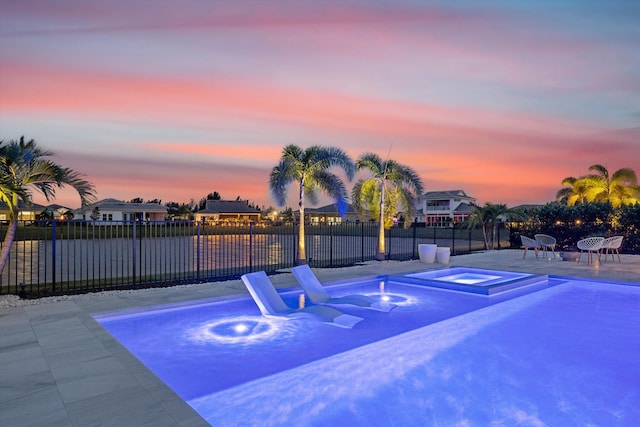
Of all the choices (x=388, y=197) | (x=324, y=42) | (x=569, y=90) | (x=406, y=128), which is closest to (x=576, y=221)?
(x=569, y=90)

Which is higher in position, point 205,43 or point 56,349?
point 205,43

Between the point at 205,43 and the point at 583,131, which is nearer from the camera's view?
the point at 205,43

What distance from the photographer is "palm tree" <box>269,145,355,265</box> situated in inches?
483

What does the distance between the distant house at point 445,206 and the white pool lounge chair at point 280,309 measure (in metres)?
51.0

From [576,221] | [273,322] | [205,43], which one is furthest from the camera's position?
[576,221]

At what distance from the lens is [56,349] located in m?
4.29

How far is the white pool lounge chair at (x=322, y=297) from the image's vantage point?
294 inches

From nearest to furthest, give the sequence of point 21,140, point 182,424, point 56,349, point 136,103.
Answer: point 182,424
point 56,349
point 21,140
point 136,103

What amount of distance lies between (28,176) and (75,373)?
18.4 ft

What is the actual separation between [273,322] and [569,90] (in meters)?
15.5

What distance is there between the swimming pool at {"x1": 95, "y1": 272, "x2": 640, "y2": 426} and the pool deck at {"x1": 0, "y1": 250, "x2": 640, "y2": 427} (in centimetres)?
55

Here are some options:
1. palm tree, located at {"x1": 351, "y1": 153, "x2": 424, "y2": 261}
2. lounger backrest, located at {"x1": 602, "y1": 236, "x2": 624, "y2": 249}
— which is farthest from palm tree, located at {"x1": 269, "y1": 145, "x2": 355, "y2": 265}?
lounger backrest, located at {"x1": 602, "y1": 236, "x2": 624, "y2": 249}

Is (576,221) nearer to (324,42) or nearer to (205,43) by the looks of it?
(324,42)

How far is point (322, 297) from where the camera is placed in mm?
7902
